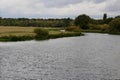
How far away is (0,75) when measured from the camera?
116 ft

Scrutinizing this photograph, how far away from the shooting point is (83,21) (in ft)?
504

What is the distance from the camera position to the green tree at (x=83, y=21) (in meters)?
154

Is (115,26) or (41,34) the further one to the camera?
(115,26)

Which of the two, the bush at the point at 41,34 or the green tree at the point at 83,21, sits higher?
the green tree at the point at 83,21

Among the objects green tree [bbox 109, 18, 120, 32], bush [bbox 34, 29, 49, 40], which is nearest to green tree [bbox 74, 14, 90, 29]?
green tree [bbox 109, 18, 120, 32]

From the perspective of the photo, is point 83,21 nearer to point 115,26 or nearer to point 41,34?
point 115,26

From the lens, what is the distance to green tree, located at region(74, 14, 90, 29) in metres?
154

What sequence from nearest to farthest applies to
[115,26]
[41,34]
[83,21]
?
[41,34] < [115,26] < [83,21]

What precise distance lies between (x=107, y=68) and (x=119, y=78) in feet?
21.0

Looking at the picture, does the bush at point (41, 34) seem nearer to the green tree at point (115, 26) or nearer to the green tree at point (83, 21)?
the green tree at point (115, 26)

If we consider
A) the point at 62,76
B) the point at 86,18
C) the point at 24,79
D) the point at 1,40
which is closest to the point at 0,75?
the point at 24,79

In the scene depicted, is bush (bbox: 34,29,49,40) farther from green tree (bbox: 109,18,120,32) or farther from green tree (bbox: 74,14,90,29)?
green tree (bbox: 74,14,90,29)

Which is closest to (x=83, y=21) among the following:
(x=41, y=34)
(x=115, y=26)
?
(x=115, y=26)

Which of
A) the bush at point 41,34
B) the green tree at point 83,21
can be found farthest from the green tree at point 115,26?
the bush at point 41,34
